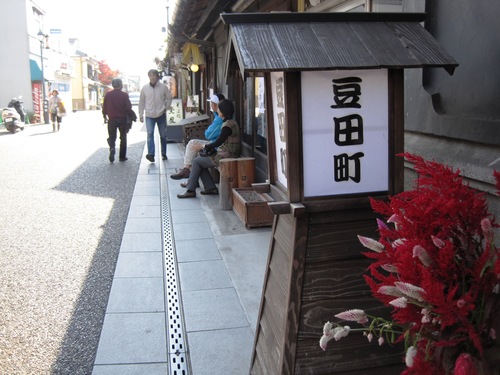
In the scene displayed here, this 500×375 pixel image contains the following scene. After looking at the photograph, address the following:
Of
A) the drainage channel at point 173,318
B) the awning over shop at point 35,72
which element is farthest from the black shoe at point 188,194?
the awning over shop at point 35,72

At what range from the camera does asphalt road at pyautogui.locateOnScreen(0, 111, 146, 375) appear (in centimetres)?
362

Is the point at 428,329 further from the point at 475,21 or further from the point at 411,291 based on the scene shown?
the point at 475,21

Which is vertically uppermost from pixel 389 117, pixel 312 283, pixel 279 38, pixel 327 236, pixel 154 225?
pixel 279 38

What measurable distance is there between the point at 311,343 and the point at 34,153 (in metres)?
14.3

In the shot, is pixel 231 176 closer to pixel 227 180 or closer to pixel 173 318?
pixel 227 180

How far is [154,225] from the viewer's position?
22.6 feet

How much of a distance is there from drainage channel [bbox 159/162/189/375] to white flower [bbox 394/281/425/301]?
7.33 feet

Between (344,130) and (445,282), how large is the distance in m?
1.03

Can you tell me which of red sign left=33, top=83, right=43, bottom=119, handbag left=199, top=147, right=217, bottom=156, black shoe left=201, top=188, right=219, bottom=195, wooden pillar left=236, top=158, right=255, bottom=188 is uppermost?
red sign left=33, top=83, right=43, bottom=119

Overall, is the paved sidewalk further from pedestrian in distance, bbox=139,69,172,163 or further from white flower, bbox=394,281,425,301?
pedestrian in distance, bbox=139,69,172,163

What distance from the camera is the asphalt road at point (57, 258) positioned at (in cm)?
362

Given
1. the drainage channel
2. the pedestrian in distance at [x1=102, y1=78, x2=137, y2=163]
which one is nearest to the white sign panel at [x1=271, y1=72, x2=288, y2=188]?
the drainage channel

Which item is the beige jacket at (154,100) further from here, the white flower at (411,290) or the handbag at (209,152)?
the white flower at (411,290)

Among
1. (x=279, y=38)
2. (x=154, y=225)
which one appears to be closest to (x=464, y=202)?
(x=279, y=38)
